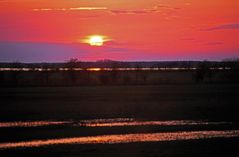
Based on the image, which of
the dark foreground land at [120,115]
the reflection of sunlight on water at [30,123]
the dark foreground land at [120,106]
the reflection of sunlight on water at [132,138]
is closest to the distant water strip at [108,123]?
the reflection of sunlight on water at [30,123]

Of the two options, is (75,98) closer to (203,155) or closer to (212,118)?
(212,118)

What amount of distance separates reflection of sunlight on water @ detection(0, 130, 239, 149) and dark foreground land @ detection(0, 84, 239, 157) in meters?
0.90

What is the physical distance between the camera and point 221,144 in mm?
26672

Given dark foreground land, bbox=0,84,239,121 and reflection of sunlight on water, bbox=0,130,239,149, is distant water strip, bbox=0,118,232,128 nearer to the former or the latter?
dark foreground land, bbox=0,84,239,121

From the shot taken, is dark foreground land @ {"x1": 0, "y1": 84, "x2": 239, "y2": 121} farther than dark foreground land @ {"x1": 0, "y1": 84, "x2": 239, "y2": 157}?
Yes

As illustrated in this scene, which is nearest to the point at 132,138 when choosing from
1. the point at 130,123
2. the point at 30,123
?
the point at 130,123

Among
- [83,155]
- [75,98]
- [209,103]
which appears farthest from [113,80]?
[83,155]

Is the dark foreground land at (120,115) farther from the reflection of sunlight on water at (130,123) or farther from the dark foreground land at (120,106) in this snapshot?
the reflection of sunlight on water at (130,123)

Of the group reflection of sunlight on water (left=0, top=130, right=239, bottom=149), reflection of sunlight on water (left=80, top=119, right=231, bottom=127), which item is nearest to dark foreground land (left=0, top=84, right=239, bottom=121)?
reflection of sunlight on water (left=80, top=119, right=231, bottom=127)

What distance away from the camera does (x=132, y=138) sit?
93.1 feet

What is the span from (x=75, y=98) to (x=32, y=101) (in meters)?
4.27

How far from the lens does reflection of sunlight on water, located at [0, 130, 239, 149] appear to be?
88.8 feet

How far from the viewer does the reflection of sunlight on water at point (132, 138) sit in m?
27.1

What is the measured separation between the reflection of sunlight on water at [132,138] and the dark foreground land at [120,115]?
904 millimetres
